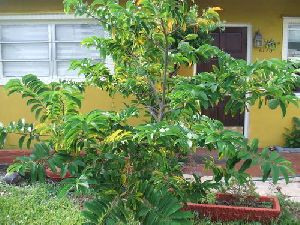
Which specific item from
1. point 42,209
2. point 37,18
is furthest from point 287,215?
point 37,18

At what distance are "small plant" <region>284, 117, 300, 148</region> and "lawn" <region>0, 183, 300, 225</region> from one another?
11.1 feet

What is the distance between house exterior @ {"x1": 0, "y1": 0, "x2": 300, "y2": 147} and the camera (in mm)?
8773

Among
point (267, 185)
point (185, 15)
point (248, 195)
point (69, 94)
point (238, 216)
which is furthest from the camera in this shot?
point (267, 185)

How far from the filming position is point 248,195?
5.36 m

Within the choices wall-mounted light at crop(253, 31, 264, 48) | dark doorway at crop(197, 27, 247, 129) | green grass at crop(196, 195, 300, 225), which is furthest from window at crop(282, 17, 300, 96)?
green grass at crop(196, 195, 300, 225)

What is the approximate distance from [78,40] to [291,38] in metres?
4.17

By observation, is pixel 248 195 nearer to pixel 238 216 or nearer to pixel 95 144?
pixel 238 216

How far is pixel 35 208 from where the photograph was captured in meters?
5.41

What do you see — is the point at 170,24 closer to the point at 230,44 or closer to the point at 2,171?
the point at 2,171

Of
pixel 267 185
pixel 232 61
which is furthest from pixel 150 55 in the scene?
pixel 267 185

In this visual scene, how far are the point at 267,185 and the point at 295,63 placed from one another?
3.95 m

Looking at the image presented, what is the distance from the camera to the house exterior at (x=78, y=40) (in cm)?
877

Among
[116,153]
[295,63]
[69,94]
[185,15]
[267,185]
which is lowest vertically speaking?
[267,185]

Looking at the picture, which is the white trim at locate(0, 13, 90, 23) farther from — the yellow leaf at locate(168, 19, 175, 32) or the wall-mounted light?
the yellow leaf at locate(168, 19, 175, 32)
